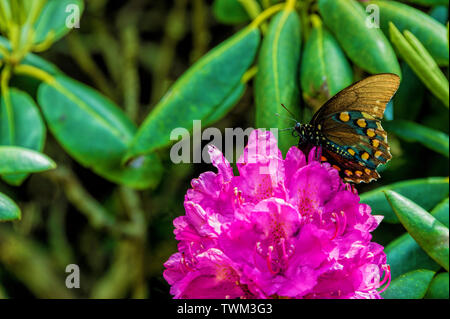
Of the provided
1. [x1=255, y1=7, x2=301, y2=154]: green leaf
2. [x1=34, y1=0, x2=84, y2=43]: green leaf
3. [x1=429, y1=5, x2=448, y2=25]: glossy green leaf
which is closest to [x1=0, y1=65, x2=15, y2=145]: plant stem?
[x1=34, y1=0, x2=84, y2=43]: green leaf

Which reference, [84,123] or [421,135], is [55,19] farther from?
[421,135]

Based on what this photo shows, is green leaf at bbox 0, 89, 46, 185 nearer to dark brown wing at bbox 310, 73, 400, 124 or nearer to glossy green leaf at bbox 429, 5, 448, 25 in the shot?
dark brown wing at bbox 310, 73, 400, 124

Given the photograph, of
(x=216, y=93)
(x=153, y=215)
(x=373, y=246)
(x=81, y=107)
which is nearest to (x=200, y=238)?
(x=373, y=246)

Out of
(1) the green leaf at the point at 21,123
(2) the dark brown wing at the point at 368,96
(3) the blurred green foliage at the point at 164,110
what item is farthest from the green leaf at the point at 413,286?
(1) the green leaf at the point at 21,123

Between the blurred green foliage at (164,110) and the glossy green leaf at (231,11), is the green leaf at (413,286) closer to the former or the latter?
the blurred green foliage at (164,110)

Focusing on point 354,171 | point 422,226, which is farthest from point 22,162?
point 422,226

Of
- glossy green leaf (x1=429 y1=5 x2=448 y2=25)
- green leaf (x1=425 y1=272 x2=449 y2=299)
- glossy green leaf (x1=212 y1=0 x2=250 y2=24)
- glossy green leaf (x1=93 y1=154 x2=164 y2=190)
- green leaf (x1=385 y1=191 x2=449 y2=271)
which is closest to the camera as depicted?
green leaf (x1=385 y1=191 x2=449 y2=271)
